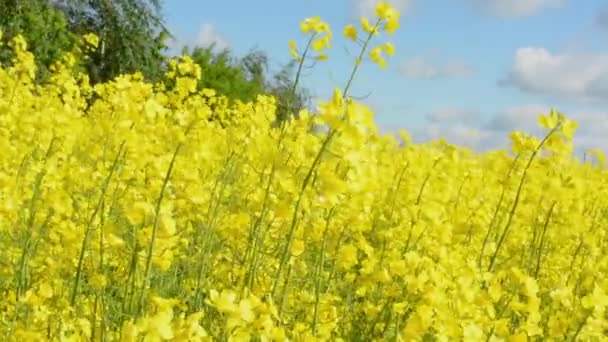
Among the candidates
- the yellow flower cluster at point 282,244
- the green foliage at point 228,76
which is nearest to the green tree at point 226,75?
the green foliage at point 228,76

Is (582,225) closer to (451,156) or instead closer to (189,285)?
(451,156)

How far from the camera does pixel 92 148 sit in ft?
13.9

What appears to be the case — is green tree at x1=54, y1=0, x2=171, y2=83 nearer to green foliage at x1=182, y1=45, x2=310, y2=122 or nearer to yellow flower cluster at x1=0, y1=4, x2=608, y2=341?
green foliage at x1=182, y1=45, x2=310, y2=122

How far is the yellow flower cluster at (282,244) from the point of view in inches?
102

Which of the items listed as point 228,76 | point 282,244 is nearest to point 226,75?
point 228,76

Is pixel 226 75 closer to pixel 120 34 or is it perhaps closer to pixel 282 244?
pixel 120 34

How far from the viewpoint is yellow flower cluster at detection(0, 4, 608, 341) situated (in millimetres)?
2580

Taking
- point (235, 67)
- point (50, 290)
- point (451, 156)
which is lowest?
point (50, 290)

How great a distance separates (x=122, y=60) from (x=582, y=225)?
14939mm

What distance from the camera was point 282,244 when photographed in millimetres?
3631

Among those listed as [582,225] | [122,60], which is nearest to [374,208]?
[582,225]

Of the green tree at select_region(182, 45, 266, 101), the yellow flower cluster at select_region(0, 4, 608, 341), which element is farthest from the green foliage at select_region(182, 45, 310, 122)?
the yellow flower cluster at select_region(0, 4, 608, 341)

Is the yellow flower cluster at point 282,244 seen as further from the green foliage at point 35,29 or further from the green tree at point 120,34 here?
the green tree at point 120,34

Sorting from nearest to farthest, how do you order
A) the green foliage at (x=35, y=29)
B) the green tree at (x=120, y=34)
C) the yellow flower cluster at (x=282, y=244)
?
the yellow flower cluster at (x=282, y=244)
the green foliage at (x=35, y=29)
the green tree at (x=120, y=34)
